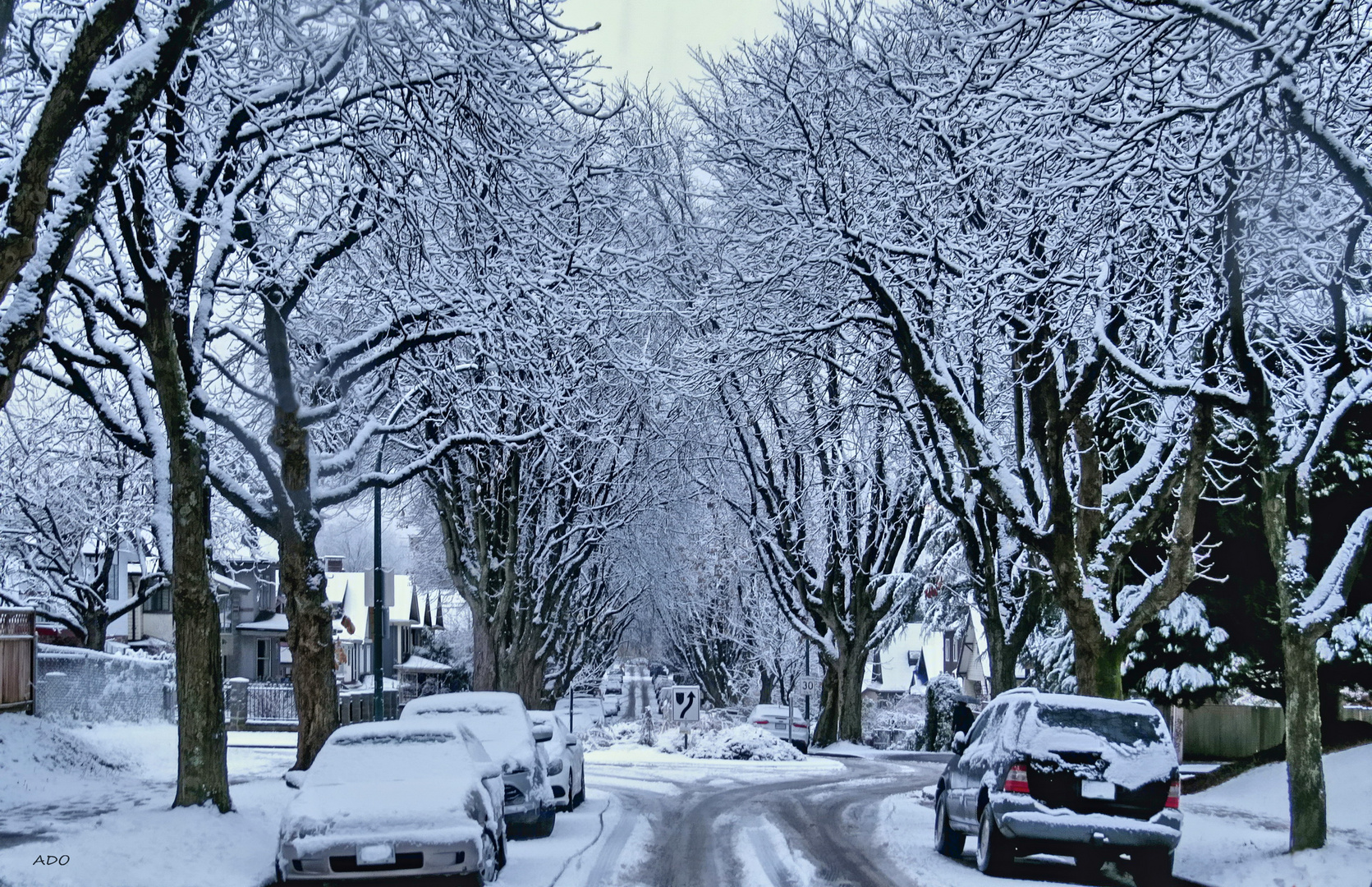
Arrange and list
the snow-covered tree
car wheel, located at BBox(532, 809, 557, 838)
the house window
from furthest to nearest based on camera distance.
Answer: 1. the house window
2. car wheel, located at BBox(532, 809, 557, 838)
3. the snow-covered tree

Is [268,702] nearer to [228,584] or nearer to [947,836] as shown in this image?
[228,584]

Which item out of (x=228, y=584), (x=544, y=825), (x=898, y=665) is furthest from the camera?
(x=898, y=665)

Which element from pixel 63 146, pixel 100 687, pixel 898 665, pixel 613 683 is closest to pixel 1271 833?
pixel 63 146

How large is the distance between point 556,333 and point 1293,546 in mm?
11067

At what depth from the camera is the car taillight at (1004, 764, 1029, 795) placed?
1240 centimetres

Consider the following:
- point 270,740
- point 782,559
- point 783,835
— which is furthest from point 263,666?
point 783,835

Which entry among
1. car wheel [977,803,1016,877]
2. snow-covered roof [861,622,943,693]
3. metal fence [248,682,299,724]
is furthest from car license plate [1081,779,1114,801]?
snow-covered roof [861,622,943,693]

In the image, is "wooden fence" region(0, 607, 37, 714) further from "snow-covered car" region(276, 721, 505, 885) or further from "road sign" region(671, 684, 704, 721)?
"road sign" region(671, 684, 704, 721)

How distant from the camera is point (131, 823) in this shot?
1241 cm

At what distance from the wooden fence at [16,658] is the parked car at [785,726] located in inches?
905

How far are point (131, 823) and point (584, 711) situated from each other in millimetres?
59846

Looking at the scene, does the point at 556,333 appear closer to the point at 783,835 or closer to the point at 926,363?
the point at 926,363

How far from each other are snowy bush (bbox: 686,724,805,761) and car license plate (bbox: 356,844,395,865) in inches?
954

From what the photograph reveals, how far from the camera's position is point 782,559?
36.9 metres
